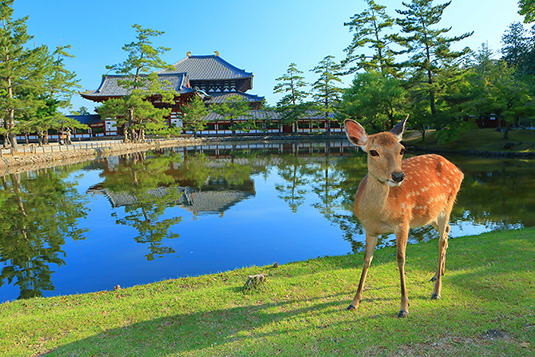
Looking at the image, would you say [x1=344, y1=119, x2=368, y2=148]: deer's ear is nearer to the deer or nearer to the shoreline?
the deer

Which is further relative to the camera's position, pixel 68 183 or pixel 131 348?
pixel 68 183

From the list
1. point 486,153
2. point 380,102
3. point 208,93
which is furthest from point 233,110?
point 486,153

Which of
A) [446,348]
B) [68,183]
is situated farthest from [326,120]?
[446,348]

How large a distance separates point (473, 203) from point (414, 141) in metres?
24.9

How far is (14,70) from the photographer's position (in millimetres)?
25031

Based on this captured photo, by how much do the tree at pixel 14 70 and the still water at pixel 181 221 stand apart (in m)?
8.91

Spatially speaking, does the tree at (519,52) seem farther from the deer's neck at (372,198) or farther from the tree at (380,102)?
the deer's neck at (372,198)

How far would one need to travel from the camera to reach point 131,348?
3.69 m

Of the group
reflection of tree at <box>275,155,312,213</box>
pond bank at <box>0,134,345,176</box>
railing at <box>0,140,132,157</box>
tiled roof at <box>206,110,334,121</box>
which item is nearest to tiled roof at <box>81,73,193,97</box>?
tiled roof at <box>206,110,334,121</box>

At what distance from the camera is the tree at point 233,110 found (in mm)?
50134

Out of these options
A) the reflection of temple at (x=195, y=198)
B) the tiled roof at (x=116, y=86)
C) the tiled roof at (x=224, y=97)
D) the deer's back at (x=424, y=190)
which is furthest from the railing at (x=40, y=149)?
the deer's back at (x=424, y=190)

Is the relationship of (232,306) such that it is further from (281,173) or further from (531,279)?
(281,173)

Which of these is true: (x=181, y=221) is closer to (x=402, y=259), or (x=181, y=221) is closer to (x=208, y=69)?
(x=402, y=259)

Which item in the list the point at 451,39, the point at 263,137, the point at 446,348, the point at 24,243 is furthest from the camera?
the point at 263,137
